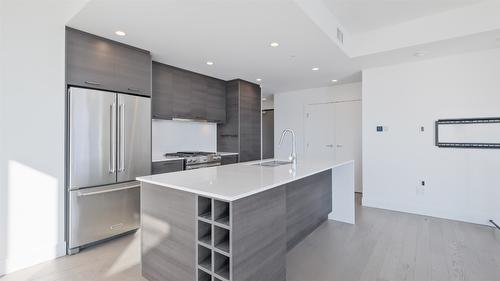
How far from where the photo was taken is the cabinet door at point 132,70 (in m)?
2.87

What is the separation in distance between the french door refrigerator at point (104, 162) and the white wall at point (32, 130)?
0.39 ft

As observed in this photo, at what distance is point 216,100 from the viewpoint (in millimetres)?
4758

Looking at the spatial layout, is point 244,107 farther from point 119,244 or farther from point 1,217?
point 1,217

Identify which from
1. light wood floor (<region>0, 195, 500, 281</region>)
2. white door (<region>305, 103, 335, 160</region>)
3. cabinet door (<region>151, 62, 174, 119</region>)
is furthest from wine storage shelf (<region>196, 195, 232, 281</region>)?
white door (<region>305, 103, 335, 160</region>)

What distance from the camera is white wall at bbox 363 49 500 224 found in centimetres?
335

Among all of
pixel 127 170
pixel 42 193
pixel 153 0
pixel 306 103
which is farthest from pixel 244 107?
pixel 42 193

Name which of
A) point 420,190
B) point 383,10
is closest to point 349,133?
point 420,190

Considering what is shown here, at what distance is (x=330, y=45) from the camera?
120 inches

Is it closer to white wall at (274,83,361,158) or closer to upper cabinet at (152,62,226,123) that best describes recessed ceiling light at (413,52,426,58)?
white wall at (274,83,361,158)

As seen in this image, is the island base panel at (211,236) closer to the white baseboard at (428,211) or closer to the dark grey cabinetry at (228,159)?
the dark grey cabinetry at (228,159)

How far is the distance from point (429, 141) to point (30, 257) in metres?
5.20

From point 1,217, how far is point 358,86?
584 centimetres

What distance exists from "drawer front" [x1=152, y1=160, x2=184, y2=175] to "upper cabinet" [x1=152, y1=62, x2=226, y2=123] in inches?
30.4

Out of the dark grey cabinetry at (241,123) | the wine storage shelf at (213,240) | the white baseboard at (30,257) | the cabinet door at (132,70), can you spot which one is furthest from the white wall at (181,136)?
the wine storage shelf at (213,240)
